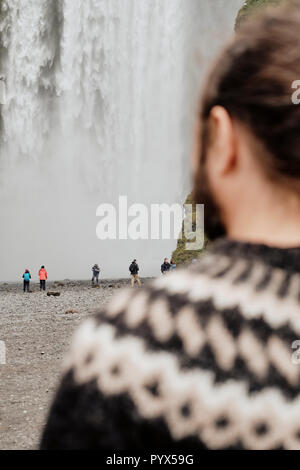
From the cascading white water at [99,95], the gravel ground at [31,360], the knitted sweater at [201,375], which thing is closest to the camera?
the knitted sweater at [201,375]

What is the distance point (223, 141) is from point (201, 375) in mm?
507

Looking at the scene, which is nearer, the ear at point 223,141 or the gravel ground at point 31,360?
the ear at point 223,141

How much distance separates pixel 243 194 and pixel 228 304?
0.82 feet

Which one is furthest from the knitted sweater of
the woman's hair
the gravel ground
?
the gravel ground

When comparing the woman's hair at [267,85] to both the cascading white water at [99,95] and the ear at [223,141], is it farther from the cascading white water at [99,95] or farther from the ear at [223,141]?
the cascading white water at [99,95]

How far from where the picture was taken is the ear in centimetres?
132

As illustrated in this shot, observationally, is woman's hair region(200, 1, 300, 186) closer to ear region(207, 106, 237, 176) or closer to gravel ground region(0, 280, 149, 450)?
ear region(207, 106, 237, 176)

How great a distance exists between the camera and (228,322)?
1.21 metres

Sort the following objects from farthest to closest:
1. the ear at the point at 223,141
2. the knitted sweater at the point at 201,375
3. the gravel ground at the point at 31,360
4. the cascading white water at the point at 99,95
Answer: the cascading white water at the point at 99,95 < the gravel ground at the point at 31,360 < the ear at the point at 223,141 < the knitted sweater at the point at 201,375

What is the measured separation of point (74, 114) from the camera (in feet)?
169

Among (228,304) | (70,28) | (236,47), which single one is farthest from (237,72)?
(70,28)

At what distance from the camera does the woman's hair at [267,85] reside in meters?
1.25

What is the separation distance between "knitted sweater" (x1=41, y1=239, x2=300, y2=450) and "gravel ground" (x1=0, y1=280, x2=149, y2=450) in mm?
382

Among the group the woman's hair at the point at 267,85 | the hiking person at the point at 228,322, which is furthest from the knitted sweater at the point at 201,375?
the woman's hair at the point at 267,85
